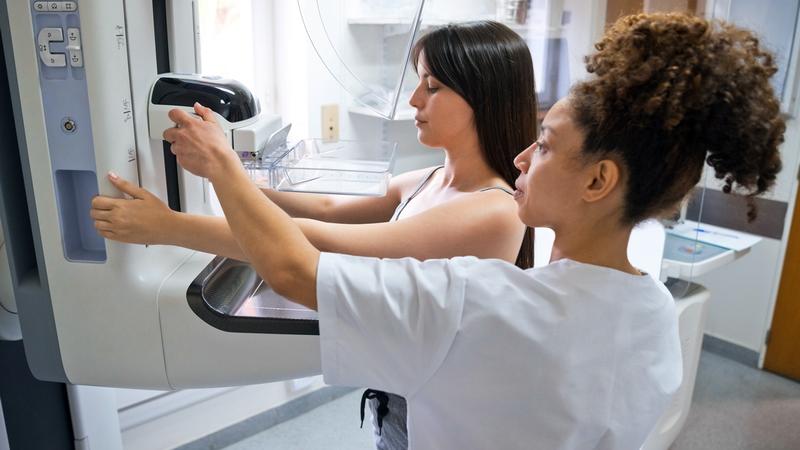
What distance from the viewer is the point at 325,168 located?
3.40 feet

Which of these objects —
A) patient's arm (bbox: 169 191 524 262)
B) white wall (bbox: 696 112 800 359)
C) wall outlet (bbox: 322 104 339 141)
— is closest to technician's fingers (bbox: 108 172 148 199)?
patient's arm (bbox: 169 191 524 262)

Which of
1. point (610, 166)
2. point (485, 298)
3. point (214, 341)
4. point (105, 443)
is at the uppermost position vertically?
point (610, 166)

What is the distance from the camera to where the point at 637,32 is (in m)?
0.69

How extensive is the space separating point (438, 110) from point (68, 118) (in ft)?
1.78

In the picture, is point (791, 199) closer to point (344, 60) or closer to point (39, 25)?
point (344, 60)

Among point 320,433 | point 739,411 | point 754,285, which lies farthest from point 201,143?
point 754,285

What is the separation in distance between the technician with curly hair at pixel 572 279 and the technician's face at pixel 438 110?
315 mm

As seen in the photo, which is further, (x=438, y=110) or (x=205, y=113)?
(x=438, y=110)

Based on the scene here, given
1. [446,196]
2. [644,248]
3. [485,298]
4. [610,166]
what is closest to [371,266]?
[485,298]

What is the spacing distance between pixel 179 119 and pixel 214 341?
0.31 meters

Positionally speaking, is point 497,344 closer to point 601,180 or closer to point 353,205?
point 601,180

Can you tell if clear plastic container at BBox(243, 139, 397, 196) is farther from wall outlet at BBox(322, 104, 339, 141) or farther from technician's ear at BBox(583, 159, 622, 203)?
wall outlet at BBox(322, 104, 339, 141)

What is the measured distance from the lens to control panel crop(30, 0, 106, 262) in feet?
2.63

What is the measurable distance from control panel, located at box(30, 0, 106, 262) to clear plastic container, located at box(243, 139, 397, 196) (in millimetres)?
217
